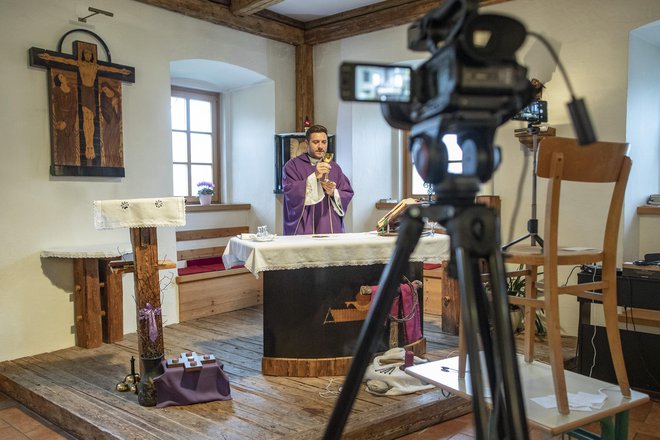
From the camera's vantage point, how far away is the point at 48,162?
11.3 feet

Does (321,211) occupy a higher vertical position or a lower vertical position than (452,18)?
lower

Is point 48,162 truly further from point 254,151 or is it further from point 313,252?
point 254,151

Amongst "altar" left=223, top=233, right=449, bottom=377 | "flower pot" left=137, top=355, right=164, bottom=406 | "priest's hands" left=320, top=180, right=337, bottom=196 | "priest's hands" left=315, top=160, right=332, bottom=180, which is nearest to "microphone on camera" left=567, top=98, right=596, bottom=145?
"altar" left=223, top=233, right=449, bottom=377

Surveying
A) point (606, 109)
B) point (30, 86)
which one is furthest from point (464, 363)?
point (30, 86)

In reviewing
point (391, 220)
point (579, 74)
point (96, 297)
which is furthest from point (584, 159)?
point (96, 297)

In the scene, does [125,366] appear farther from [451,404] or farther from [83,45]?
[83,45]

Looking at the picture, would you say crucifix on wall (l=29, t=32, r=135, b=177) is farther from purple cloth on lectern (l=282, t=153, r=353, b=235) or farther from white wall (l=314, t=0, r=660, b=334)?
white wall (l=314, t=0, r=660, b=334)

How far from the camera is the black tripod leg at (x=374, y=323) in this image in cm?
95

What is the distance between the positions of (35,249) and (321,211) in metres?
1.83

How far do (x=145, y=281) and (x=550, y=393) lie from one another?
182cm

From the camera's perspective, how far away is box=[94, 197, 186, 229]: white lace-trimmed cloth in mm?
2502

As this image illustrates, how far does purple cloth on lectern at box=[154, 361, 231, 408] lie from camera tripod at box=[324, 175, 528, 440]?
5.67ft

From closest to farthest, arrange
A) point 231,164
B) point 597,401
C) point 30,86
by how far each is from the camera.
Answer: point 597,401, point 30,86, point 231,164

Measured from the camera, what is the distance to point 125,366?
10.2ft
